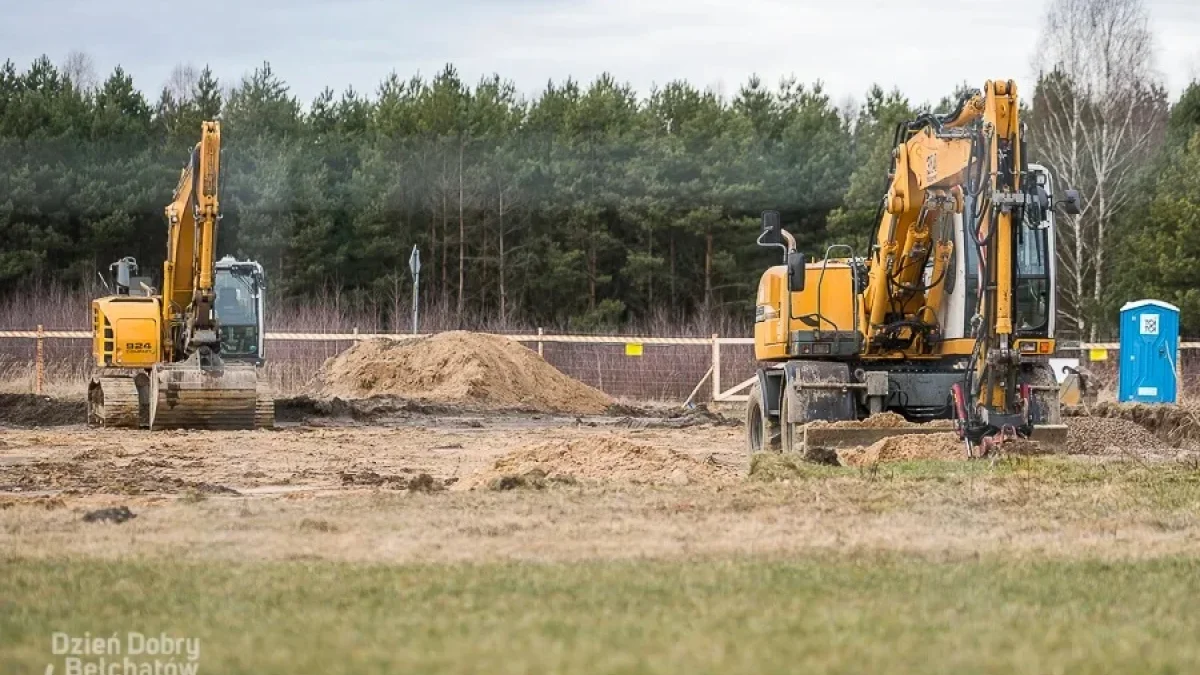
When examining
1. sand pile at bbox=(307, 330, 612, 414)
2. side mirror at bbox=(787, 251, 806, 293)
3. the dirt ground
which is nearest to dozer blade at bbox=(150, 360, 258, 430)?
the dirt ground

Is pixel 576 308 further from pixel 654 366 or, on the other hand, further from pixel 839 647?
pixel 839 647

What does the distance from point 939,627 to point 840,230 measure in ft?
165

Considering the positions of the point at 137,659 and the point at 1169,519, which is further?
the point at 1169,519

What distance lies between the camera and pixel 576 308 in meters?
60.3

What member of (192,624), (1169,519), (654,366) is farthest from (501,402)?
(192,624)

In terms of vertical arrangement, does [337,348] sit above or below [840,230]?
below

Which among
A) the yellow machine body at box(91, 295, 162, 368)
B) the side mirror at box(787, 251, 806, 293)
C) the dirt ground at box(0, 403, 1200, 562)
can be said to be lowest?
the dirt ground at box(0, 403, 1200, 562)

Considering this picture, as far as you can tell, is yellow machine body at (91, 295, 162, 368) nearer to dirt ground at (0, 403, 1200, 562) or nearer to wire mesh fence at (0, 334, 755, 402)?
dirt ground at (0, 403, 1200, 562)

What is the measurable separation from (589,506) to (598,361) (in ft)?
95.8

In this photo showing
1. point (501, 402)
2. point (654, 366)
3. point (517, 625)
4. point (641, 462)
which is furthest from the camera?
point (654, 366)

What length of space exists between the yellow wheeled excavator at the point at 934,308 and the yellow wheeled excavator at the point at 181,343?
8.84m

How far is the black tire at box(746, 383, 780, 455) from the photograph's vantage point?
19766mm

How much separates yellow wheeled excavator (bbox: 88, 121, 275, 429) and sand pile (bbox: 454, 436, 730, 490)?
9893 millimetres

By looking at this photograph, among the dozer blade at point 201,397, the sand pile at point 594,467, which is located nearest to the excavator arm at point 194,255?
the dozer blade at point 201,397
